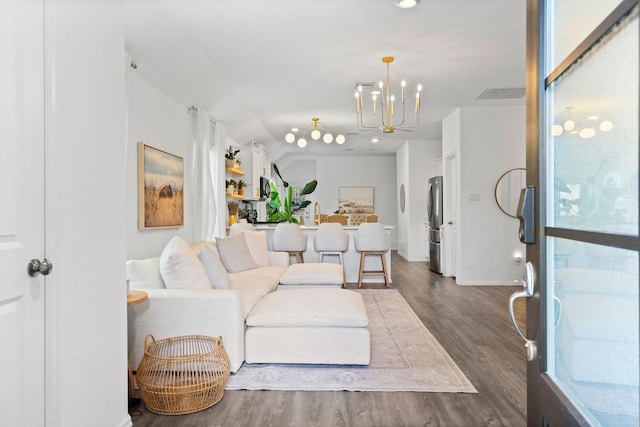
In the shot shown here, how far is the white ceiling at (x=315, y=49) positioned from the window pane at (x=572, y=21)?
2366mm

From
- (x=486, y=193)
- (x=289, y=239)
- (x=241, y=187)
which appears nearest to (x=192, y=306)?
(x=289, y=239)

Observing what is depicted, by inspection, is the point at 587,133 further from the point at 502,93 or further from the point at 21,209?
the point at 502,93

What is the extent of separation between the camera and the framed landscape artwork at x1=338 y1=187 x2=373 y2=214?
11.2 metres

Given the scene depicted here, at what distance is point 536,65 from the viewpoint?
3.25 ft

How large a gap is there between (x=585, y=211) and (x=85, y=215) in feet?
5.88

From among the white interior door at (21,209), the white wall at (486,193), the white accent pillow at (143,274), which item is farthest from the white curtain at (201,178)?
the white wall at (486,193)

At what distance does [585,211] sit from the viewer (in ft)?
2.57

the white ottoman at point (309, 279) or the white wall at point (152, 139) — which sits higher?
the white wall at point (152, 139)

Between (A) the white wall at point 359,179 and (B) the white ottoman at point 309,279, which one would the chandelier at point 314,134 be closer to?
(B) the white ottoman at point 309,279

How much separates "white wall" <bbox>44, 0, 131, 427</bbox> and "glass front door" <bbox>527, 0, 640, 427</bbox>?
1613mm

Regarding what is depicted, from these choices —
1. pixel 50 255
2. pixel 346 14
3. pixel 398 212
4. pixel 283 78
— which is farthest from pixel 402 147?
pixel 50 255

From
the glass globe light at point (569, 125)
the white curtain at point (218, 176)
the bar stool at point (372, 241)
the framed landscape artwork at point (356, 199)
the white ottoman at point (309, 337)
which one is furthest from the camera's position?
the framed landscape artwork at point (356, 199)

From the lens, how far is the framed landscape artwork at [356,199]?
11250 millimetres

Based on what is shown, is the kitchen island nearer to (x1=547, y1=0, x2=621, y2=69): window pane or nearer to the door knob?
the door knob
